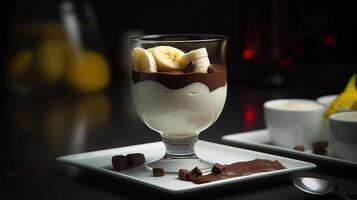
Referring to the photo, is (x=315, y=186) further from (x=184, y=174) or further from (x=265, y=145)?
(x=265, y=145)

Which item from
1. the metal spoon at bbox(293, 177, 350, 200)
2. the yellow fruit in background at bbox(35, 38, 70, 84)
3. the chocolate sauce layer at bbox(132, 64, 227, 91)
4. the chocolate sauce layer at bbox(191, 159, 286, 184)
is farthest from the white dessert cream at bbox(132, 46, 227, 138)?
the yellow fruit in background at bbox(35, 38, 70, 84)

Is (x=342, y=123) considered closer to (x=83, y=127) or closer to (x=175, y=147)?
(x=175, y=147)

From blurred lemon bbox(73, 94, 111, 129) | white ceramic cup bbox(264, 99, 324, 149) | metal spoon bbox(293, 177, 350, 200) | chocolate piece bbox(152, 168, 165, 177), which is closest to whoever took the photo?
metal spoon bbox(293, 177, 350, 200)

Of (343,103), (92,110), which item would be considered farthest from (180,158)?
(92,110)

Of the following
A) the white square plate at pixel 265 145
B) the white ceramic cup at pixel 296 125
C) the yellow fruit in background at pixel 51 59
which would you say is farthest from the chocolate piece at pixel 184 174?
the yellow fruit in background at pixel 51 59

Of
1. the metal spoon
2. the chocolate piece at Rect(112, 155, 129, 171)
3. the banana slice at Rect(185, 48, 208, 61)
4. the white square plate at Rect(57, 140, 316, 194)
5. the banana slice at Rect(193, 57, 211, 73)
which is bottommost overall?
the metal spoon

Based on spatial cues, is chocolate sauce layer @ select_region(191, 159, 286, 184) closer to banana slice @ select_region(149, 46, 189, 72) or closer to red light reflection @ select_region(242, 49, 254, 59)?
banana slice @ select_region(149, 46, 189, 72)

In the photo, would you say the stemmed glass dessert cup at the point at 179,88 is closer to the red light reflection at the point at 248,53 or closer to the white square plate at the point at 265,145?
the white square plate at the point at 265,145
